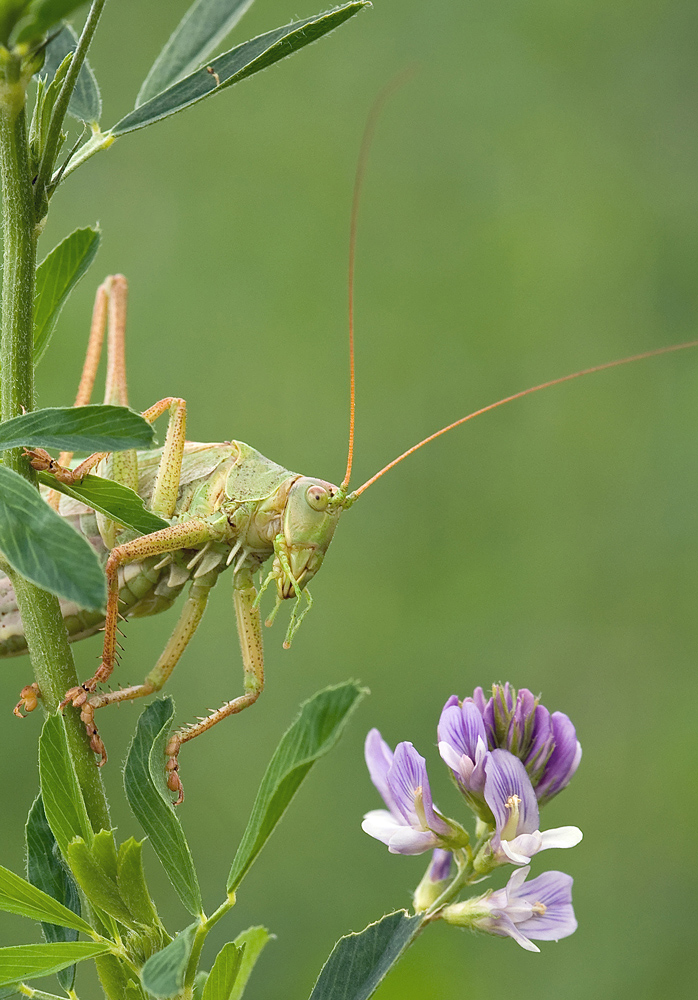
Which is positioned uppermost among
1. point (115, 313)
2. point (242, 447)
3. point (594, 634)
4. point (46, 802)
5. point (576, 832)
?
point (115, 313)

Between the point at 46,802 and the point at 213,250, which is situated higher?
the point at 213,250

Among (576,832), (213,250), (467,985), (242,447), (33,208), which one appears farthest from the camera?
(213,250)

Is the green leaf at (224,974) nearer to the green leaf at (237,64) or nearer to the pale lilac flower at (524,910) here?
the pale lilac flower at (524,910)

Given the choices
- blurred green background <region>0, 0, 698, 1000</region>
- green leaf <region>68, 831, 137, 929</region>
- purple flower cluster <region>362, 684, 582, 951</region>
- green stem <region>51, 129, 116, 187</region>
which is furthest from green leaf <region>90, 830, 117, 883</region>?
blurred green background <region>0, 0, 698, 1000</region>

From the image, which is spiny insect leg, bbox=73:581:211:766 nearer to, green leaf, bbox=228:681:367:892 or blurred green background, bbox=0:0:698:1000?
green leaf, bbox=228:681:367:892

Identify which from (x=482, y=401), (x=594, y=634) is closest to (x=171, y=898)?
(x=594, y=634)

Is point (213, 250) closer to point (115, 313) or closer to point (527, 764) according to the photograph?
point (115, 313)

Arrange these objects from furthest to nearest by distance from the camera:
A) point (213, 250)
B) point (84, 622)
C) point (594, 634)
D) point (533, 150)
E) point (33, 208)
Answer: point (533, 150), point (213, 250), point (594, 634), point (84, 622), point (33, 208)
